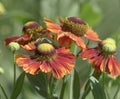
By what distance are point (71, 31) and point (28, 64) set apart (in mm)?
254

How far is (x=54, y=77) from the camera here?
5.31 feet

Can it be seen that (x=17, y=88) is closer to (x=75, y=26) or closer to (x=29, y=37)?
(x=29, y=37)

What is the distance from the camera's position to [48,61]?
164cm

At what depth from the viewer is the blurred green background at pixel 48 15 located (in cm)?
262

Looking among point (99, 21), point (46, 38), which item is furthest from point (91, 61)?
point (99, 21)

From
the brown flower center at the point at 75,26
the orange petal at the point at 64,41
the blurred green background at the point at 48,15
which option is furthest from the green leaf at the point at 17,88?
Result: the blurred green background at the point at 48,15

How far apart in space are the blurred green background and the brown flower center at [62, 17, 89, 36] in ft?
1.91

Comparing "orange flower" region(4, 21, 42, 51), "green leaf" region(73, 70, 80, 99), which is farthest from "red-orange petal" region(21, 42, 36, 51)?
"green leaf" region(73, 70, 80, 99)

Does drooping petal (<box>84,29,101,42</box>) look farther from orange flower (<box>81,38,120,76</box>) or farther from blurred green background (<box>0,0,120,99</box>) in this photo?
blurred green background (<box>0,0,120,99</box>)

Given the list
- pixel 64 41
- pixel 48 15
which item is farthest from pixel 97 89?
pixel 48 15

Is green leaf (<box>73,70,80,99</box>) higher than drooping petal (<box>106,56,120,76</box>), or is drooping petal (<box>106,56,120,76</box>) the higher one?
drooping petal (<box>106,56,120,76</box>)

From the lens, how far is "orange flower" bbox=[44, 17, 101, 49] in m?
1.68

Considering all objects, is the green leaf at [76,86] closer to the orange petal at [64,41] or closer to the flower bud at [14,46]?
the orange petal at [64,41]

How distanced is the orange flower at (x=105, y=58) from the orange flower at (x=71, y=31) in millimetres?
35
